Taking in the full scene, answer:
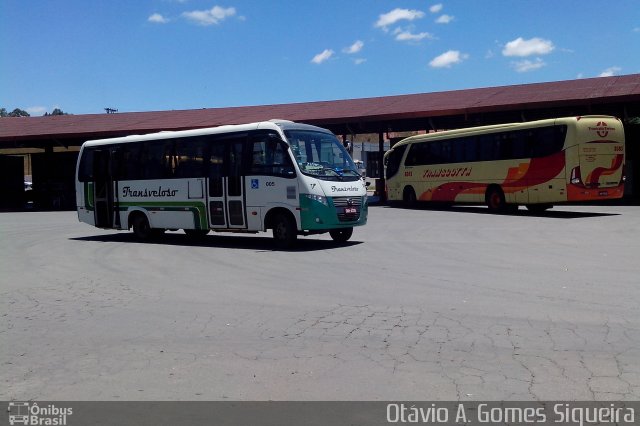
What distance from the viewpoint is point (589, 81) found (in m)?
32.7

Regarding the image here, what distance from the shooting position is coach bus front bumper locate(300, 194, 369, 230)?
13422mm

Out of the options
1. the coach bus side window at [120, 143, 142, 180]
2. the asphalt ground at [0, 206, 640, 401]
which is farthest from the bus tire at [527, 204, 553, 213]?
the coach bus side window at [120, 143, 142, 180]

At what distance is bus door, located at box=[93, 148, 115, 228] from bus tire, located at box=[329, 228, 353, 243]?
6493mm

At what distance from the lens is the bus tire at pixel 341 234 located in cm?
1519

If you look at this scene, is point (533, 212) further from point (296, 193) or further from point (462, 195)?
point (296, 193)

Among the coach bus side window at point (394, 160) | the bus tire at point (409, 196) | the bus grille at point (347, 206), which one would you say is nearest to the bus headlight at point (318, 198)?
the bus grille at point (347, 206)

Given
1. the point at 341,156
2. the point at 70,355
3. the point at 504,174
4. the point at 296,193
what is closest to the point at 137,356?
the point at 70,355

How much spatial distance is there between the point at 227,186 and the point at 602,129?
43.6ft

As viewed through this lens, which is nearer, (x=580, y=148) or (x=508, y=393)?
(x=508, y=393)

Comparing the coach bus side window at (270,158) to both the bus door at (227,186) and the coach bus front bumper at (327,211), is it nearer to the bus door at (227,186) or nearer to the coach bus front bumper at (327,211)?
the bus door at (227,186)

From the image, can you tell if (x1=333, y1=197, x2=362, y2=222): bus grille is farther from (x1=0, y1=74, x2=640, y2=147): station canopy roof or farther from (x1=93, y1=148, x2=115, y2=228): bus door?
(x1=0, y1=74, x2=640, y2=147): station canopy roof

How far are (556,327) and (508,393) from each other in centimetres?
213

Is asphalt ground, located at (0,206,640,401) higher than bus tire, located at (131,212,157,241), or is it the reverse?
bus tire, located at (131,212,157,241)
